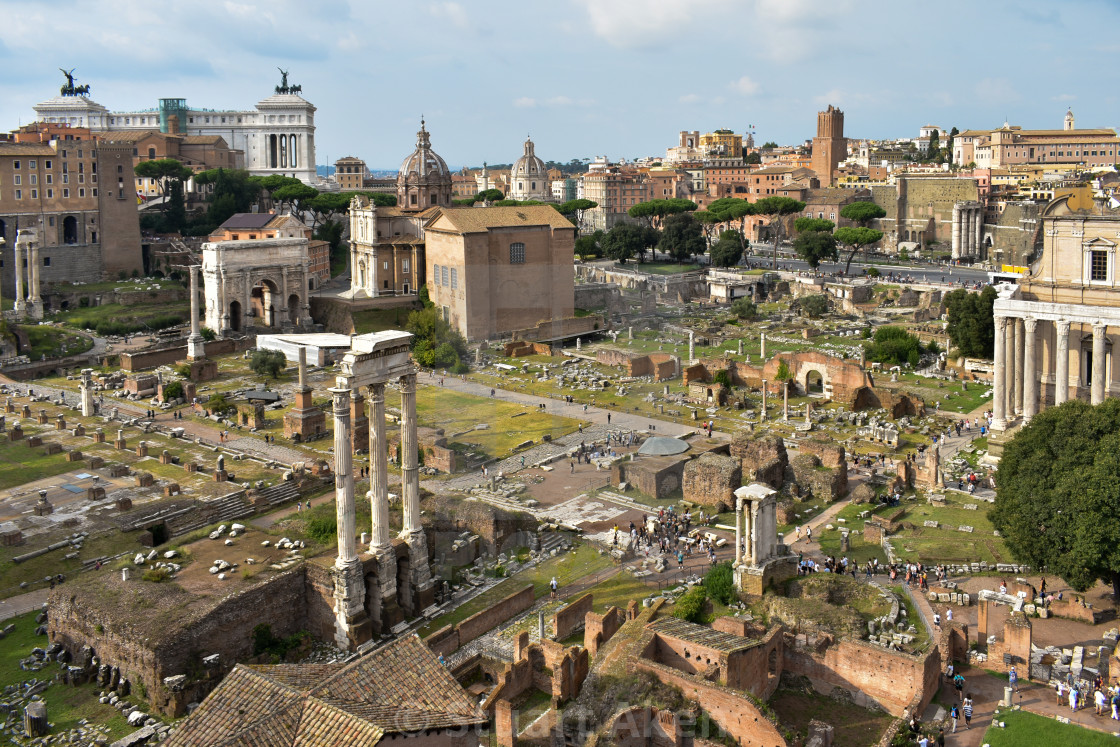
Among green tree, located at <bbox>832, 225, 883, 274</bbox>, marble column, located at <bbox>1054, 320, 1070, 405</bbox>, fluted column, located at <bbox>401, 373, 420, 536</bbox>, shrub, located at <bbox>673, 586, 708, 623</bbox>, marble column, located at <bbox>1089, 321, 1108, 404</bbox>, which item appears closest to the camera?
shrub, located at <bbox>673, 586, 708, 623</bbox>

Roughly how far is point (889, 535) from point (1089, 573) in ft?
21.6

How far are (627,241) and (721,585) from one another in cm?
6150

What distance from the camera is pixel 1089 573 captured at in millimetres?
21891

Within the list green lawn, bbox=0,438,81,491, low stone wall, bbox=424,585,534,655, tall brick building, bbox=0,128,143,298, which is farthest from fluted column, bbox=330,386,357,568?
tall brick building, bbox=0,128,143,298

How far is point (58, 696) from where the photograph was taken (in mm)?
20125

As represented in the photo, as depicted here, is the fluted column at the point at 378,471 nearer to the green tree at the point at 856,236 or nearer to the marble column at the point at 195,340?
the marble column at the point at 195,340

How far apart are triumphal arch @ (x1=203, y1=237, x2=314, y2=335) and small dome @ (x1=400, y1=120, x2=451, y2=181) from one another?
32.1 ft

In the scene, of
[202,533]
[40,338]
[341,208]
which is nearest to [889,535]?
[202,533]

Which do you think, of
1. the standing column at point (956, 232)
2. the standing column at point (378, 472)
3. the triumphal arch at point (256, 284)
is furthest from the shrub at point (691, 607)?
the standing column at point (956, 232)

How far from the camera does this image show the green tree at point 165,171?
86.4m

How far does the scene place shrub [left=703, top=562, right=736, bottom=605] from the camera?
76.5ft

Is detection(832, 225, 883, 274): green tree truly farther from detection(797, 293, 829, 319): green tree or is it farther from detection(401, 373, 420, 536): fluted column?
detection(401, 373, 420, 536): fluted column

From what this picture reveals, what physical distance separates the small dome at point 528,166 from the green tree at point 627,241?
3692 cm

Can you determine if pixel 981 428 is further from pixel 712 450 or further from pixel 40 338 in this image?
pixel 40 338
